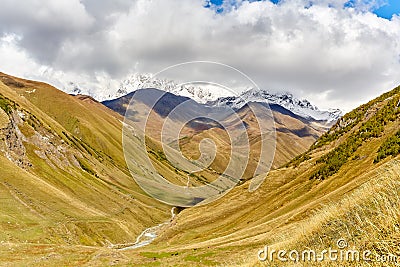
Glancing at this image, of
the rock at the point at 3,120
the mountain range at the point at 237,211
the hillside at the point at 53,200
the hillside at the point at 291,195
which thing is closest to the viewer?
the mountain range at the point at 237,211

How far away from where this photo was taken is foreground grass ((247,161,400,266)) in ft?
29.3

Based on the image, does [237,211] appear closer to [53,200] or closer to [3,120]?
[53,200]

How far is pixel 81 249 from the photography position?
5653 cm

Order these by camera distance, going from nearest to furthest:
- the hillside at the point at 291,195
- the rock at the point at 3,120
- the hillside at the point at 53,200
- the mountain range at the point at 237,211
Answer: the mountain range at the point at 237,211, the hillside at the point at 291,195, the hillside at the point at 53,200, the rock at the point at 3,120

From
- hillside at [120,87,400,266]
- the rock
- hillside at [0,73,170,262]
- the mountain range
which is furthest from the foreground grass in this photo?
the rock

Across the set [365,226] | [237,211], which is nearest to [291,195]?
[237,211]

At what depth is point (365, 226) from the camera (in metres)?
11.2

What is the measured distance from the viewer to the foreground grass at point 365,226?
8934 millimetres

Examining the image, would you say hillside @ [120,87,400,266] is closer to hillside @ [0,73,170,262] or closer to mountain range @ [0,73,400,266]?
mountain range @ [0,73,400,266]

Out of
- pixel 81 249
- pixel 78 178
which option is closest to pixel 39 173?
pixel 78 178

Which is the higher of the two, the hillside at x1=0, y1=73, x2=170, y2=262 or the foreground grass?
the hillside at x1=0, y1=73, x2=170, y2=262

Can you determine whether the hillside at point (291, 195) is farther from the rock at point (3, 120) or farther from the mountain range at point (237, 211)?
the rock at point (3, 120)

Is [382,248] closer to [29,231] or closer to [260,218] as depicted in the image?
[260,218]

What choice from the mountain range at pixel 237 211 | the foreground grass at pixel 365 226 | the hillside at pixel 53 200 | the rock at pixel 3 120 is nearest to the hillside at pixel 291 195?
the mountain range at pixel 237 211
